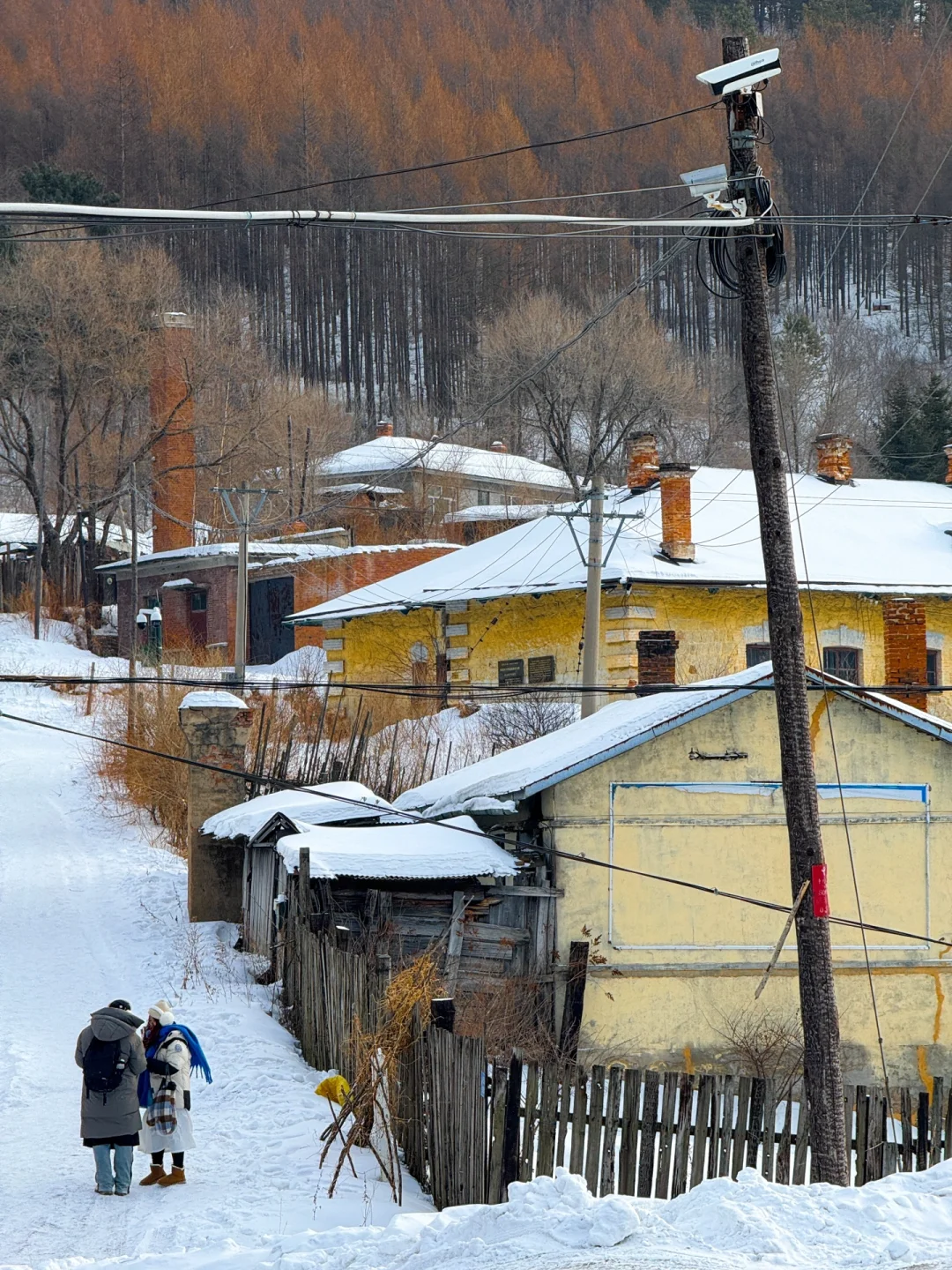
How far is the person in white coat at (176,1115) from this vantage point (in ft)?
41.1

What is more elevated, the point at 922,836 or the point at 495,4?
the point at 495,4

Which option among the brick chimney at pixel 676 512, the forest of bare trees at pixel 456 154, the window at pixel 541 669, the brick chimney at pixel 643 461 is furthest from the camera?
the forest of bare trees at pixel 456 154

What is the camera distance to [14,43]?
357 feet

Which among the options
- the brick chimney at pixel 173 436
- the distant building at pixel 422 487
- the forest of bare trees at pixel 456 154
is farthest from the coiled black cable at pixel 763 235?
the forest of bare trees at pixel 456 154

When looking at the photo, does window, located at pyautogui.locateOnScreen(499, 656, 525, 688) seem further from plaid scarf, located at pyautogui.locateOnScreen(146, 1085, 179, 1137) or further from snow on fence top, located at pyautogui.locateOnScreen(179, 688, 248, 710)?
plaid scarf, located at pyautogui.locateOnScreen(146, 1085, 179, 1137)

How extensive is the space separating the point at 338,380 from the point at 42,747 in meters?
62.6

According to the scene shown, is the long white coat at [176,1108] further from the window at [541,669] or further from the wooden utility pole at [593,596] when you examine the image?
the window at [541,669]

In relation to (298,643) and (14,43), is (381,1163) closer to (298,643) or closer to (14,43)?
(298,643)

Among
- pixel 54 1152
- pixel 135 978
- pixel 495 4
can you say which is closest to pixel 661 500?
pixel 135 978

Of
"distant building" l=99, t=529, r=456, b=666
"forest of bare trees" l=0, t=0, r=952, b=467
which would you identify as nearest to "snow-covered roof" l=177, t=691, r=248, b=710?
"distant building" l=99, t=529, r=456, b=666

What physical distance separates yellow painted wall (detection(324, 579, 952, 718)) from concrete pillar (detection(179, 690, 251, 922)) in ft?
34.5

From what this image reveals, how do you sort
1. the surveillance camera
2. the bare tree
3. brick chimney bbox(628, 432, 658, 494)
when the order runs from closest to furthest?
the surveillance camera → brick chimney bbox(628, 432, 658, 494) → the bare tree

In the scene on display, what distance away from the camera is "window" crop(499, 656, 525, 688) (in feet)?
117

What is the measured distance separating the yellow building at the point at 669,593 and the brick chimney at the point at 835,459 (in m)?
0.05
